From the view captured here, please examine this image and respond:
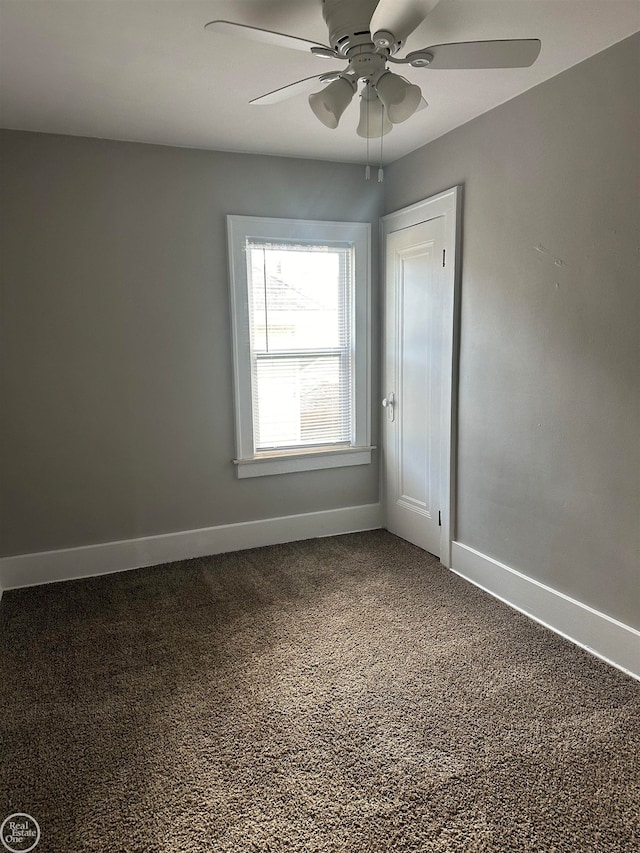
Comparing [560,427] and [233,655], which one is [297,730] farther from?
[560,427]

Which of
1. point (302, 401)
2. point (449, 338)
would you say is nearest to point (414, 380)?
point (449, 338)

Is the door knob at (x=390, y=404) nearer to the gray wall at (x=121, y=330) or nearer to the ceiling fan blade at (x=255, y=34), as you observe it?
the gray wall at (x=121, y=330)

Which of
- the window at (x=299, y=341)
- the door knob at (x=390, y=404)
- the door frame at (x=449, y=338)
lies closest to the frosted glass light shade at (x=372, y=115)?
the door frame at (x=449, y=338)

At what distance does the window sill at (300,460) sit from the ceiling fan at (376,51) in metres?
2.26

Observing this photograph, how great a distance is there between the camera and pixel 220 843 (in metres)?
1.68

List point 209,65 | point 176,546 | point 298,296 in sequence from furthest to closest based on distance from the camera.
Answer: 1. point 298,296
2. point 176,546
3. point 209,65

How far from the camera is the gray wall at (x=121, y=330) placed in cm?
327

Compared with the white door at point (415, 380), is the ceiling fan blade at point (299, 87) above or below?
above

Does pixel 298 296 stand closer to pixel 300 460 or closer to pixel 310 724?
pixel 300 460

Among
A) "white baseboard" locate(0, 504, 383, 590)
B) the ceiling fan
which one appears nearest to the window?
"white baseboard" locate(0, 504, 383, 590)

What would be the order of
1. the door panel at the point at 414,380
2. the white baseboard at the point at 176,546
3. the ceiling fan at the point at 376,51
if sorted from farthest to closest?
the door panel at the point at 414,380 < the white baseboard at the point at 176,546 < the ceiling fan at the point at 376,51

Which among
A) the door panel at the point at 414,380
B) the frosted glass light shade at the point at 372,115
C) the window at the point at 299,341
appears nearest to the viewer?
the frosted glass light shade at the point at 372,115

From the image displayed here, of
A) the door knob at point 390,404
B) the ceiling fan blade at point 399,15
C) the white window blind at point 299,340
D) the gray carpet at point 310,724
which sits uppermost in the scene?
the ceiling fan blade at point 399,15

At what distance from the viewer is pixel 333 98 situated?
2.01m
